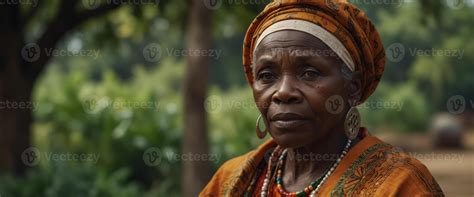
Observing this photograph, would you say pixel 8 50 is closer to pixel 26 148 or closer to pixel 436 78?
pixel 26 148

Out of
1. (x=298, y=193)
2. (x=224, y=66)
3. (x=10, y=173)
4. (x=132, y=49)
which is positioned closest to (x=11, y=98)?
(x=10, y=173)

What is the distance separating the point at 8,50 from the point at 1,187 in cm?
157

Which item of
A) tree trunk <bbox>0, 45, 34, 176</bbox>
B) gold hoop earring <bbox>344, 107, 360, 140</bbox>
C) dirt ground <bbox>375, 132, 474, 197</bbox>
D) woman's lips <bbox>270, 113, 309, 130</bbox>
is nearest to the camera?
woman's lips <bbox>270, 113, 309, 130</bbox>

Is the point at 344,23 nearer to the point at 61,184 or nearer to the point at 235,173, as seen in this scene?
the point at 235,173

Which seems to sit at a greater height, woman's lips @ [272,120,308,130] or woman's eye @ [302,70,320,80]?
woman's eye @ [302,70,320,80]

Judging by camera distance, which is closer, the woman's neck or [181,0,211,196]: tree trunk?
the woman's neck

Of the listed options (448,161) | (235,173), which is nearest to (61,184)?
(235,173)

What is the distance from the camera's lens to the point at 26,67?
307 inches

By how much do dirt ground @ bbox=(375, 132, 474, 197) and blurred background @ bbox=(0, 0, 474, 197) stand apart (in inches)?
1.6

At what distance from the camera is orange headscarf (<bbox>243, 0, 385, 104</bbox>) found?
218 cm

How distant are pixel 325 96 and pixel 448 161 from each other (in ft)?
50.1

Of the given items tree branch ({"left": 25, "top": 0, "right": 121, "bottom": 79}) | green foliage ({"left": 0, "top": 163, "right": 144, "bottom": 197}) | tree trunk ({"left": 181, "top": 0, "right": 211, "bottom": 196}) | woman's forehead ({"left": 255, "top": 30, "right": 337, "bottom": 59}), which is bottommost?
green foliage ({"left": 0, "top": 163, "right": 144, "bottom": 197})

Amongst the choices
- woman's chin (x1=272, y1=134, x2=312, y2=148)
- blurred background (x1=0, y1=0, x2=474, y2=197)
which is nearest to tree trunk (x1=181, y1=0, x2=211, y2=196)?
blurred background (x1=0, y1=0, x2=474, y2=197)

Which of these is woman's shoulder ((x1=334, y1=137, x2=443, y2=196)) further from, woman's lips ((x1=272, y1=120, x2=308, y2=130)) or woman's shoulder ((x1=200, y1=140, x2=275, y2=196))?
woman's shoulder ((x1=200, y1=140, x2=275, y2=196))
